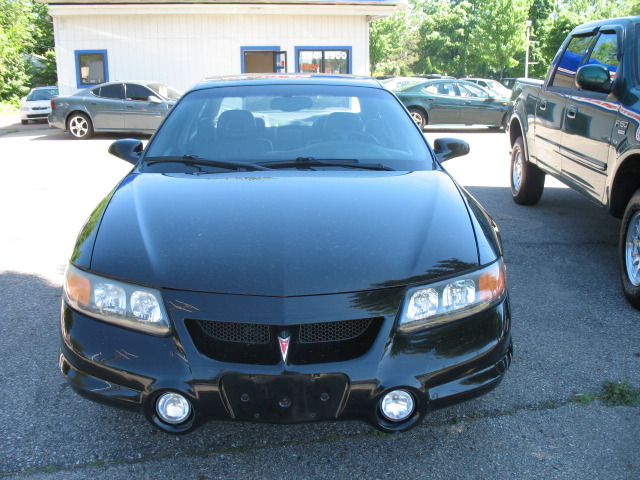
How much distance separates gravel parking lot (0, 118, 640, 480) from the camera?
8.34 feet

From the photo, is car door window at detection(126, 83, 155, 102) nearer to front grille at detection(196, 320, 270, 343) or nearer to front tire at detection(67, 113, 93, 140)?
front tire at detection(67, 113, 93, 140)

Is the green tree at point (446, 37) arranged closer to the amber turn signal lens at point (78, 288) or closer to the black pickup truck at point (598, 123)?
the black pickup truck at point (598, 123)

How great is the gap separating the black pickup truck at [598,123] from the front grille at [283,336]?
105 inches

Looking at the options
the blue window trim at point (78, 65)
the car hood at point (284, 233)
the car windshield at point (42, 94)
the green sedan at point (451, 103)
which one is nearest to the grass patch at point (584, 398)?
the car hood at point (284, 233)

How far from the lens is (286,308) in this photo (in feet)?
7.25

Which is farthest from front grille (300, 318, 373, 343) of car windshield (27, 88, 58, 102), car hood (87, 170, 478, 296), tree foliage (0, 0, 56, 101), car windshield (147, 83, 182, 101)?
tree foliage (0, 0, 56, 101)

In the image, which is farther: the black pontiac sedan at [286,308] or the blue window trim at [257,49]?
the blue window trim at [257,49]

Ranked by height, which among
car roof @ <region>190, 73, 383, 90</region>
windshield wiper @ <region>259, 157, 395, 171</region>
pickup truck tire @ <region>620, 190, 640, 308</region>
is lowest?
pickup truck tire @ <region>620, 190, 640, 308</region>

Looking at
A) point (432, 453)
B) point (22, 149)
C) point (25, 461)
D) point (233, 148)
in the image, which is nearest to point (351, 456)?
point (432, 453)

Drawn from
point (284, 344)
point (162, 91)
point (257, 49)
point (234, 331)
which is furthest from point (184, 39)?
point (284, 344)

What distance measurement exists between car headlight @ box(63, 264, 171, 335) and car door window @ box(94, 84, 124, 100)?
1455 centimetres

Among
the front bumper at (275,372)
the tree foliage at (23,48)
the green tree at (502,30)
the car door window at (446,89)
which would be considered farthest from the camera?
the green tree at (502,30)

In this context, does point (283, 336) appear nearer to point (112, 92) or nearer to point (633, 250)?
point (633, 250)

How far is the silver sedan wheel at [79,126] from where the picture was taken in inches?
625
